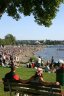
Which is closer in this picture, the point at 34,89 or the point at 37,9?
the point at 34,89

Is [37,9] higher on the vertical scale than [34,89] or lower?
higher

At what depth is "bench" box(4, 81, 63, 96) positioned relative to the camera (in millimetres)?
10172

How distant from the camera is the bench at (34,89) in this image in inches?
400

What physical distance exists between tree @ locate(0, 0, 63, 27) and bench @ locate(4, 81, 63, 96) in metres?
5.22

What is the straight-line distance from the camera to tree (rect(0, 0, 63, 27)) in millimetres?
15945

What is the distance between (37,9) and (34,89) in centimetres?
647

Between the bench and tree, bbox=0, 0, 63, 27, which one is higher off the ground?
tree, bbox=0, 0, 63, 27

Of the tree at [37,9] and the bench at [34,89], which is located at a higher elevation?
the tree at [37,9]

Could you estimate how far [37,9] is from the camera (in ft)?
53.7

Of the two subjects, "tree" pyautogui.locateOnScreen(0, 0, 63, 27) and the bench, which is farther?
"tree" pyautogui.locateOnScreen(0, 0, 63, 27)

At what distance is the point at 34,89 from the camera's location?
34.7 feet

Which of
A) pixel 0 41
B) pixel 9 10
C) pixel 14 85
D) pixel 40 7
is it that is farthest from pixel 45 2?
pixel 0 41

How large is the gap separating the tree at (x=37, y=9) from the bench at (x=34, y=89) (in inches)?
206

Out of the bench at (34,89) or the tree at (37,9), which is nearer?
the bench at (34,89)
